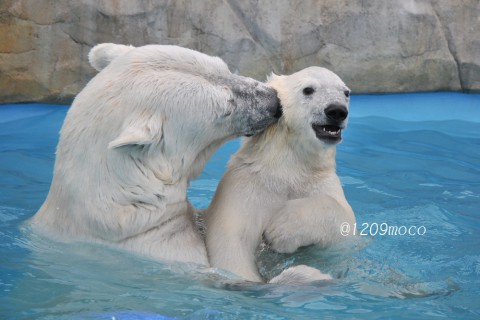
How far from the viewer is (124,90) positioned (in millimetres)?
3219

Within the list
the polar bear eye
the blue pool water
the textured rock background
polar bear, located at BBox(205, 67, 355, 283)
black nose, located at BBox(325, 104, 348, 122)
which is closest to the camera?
the blue pool water

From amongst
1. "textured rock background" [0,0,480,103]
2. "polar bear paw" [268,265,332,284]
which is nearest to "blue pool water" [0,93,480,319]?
"polar bear paw" [268,265,332,284]

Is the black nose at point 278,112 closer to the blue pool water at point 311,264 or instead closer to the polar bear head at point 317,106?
the polar bear head at point 317,106

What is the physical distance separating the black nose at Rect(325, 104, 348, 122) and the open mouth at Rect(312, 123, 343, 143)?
2.2 inches

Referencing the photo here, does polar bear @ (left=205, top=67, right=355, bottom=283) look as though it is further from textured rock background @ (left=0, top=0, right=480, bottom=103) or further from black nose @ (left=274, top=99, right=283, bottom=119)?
textured rock background @ (left=0, top=0, right=480, bottom=103)

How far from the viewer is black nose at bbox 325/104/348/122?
3.60m

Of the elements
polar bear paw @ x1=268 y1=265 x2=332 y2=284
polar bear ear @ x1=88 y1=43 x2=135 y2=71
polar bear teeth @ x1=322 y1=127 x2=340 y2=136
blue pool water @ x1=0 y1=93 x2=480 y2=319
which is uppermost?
polar bear ear @ x1=88 y1=43 x2=135 y2=71

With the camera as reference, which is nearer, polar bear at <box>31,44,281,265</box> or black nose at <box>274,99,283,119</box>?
polar bear at <box>31,44,281,265</box>

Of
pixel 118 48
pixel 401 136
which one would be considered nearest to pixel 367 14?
pixel 401 136

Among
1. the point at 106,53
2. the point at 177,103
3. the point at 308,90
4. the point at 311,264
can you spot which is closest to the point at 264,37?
the point at 308,90

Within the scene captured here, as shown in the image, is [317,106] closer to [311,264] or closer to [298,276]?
[311,264]

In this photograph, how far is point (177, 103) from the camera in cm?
322

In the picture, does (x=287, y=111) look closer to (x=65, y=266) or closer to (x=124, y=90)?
(x=124, y=90)

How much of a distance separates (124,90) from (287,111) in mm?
890
